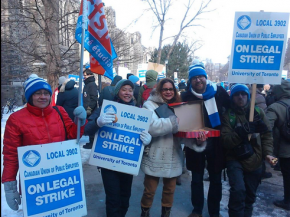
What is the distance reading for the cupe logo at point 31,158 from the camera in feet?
7.70

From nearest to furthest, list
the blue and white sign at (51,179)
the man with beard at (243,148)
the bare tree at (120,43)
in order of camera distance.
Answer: the blue and white sign at (51,179) < the man with beard at (243,148) < the bare tree at (120,43)

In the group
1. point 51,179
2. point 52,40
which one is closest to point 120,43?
point 52,40

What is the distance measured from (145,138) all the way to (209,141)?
36.9 inches

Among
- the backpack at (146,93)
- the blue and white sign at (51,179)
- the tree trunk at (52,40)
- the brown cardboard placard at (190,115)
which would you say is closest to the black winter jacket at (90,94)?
the backpack at (146,93)

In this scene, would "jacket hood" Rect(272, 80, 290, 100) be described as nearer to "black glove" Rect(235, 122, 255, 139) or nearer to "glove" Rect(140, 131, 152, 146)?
"black glove" Rect(235, 122, 255, 139)

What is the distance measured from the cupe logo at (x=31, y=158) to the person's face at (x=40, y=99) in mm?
456

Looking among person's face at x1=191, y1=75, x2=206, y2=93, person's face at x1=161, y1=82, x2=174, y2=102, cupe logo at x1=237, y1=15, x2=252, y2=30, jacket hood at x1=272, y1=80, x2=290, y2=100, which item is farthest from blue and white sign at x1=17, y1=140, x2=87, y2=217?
jacket hood at x1=272, y1=80, x2=290, y2=100

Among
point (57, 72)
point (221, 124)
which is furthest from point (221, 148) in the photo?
point (57, 72)

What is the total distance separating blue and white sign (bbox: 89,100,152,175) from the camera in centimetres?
291

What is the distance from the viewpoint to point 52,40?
7.91 m

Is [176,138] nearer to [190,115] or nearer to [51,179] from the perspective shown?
[190,115]

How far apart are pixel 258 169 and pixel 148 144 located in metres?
1.42

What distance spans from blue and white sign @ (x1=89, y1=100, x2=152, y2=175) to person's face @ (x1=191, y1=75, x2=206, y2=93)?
88cm

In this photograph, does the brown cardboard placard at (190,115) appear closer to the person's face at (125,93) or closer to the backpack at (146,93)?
the person's face at (125,93)
